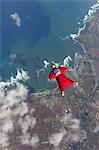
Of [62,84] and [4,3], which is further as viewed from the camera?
[4,3]

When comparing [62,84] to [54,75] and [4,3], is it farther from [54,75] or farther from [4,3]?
[4,3]

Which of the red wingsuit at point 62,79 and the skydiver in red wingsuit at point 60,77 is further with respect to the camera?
the skydiver in red wingsuit at point 60,77

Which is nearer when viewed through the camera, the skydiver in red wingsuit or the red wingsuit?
the red wingsuit

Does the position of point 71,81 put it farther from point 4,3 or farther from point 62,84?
point 4,3

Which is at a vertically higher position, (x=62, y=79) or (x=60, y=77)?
(x=60, y=77)

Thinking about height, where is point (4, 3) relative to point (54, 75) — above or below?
above

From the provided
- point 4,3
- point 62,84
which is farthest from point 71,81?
point 4,3

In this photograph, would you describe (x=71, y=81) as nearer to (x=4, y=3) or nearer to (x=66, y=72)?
(x=66, y=72)
